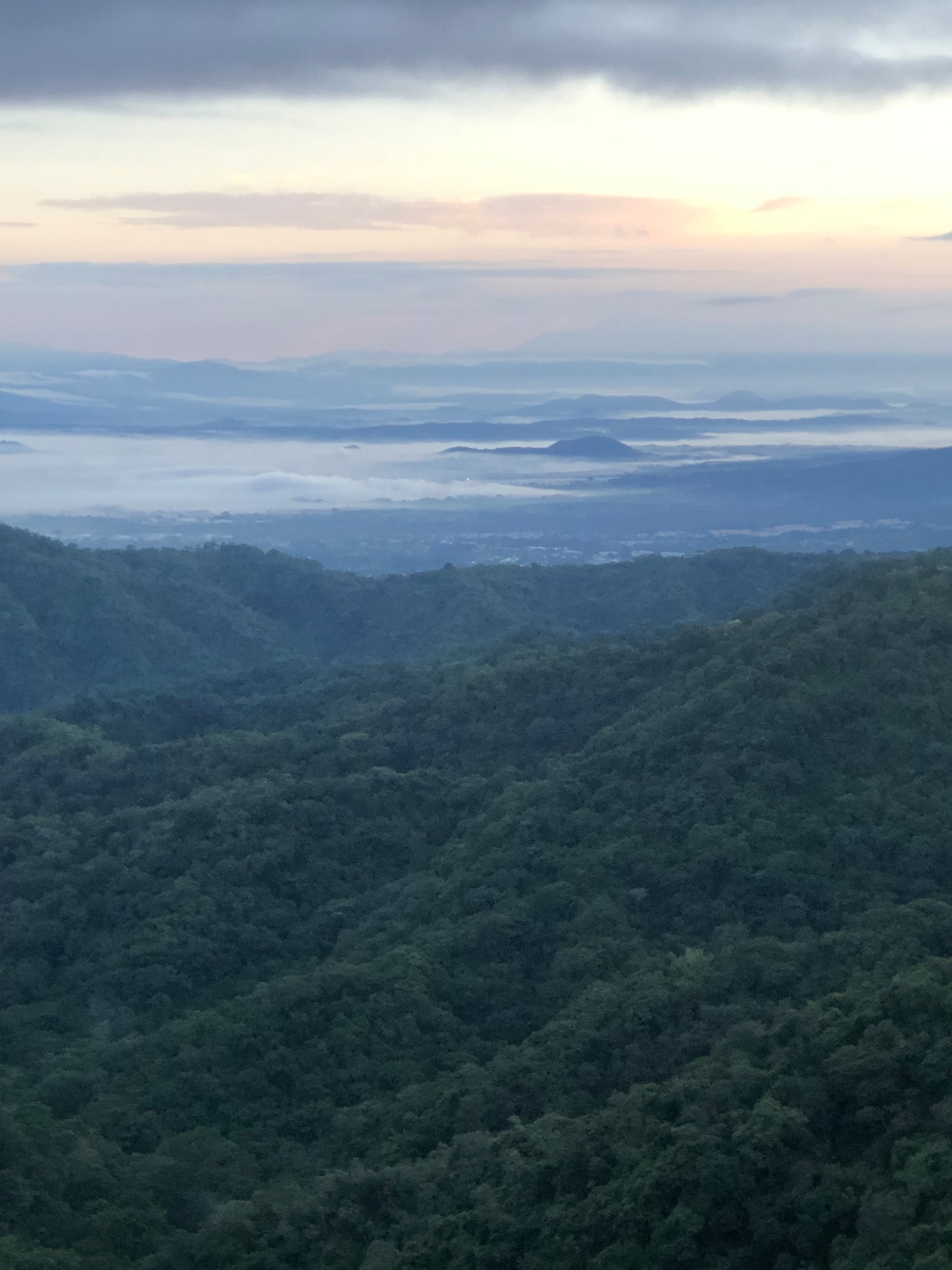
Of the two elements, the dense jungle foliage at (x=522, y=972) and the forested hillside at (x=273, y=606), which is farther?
the forested hillside at (x=273, y=606)

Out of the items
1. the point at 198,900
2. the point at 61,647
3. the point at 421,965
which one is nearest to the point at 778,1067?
the point at 421,965

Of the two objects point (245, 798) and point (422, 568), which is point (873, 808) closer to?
point (245, 798)

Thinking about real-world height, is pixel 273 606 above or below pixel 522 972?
above

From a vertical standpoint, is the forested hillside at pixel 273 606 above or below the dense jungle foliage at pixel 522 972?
above

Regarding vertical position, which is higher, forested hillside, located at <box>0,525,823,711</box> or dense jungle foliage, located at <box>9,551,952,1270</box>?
forested hillside, located at <box>0,525,823,711</box>

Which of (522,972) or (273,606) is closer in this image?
(522,972)
